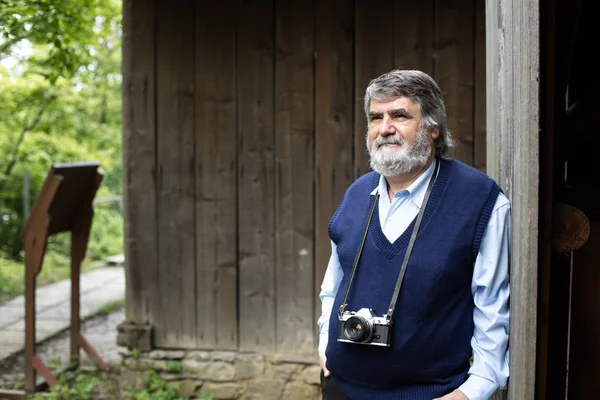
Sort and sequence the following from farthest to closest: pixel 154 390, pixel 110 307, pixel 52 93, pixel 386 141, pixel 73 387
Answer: pixel 52 93 → pixel 110 307 → pixel 73 387 → pixel 154 390 → pixel 386 141

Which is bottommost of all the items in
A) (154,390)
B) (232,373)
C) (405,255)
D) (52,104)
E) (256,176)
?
(154,390)

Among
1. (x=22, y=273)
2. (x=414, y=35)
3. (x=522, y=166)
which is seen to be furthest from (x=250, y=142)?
(x=22, y=273)

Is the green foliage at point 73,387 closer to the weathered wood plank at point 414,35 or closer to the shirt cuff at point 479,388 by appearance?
the weathered wood plank at point 414,35

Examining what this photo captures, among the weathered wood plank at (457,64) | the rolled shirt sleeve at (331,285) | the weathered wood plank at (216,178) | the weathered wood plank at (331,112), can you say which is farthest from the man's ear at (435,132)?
the weathered wood plank at (216,178)

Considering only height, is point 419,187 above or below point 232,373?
above

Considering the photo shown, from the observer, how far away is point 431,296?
7.21 ft

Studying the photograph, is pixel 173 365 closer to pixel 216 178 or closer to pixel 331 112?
pixel 216 178

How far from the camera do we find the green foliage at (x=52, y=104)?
5.05m

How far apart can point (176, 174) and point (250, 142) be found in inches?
22.2

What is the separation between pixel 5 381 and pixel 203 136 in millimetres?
2580

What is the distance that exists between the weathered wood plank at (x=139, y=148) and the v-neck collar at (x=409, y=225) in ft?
9.23

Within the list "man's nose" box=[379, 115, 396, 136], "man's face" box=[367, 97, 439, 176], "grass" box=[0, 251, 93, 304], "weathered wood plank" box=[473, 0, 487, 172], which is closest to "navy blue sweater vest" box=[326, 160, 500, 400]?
"man's face" box=[367, 97, 439, 176]

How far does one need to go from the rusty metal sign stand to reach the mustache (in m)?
3.48

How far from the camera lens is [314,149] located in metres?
4.69
